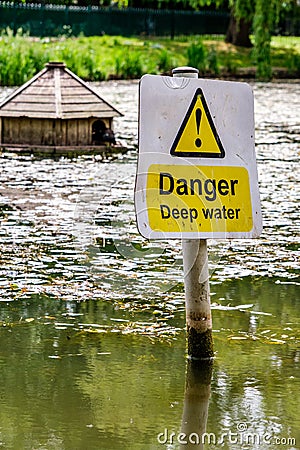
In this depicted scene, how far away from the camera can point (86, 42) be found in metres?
34.9

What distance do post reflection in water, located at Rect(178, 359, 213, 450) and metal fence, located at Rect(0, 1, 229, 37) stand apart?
31064mm

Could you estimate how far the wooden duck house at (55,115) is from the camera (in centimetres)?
1303

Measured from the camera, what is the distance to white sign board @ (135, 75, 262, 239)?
4.67 m

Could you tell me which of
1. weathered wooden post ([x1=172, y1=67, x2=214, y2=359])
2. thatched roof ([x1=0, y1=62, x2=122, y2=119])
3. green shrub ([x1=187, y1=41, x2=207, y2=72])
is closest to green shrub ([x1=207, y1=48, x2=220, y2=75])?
green shrub ([x1=187, y1=41, x2=207, y2=72])

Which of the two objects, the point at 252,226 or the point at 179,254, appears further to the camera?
the point at 179,254

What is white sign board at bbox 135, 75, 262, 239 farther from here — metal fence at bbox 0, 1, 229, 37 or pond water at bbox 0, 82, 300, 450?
metal fence at bbox 0, 1, 229, 37

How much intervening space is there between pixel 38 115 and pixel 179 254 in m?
5.92

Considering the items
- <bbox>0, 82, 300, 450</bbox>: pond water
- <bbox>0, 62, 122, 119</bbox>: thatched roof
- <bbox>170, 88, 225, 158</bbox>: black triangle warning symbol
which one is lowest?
<bbox>0, 82, 300, 450</bbox>: pond water

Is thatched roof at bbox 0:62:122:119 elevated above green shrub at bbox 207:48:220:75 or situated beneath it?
elevated above

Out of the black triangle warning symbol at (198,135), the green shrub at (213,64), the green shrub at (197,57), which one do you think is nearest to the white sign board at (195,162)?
the black triangle warning symbol at (198,135)

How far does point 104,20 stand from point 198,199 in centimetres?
3719

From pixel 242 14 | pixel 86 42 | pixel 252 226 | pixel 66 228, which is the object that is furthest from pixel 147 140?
pixel 86 42

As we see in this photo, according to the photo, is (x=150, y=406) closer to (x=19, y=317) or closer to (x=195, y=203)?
(x=195, y=203)

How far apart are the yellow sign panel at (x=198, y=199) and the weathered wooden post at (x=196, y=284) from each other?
0.53 ft
